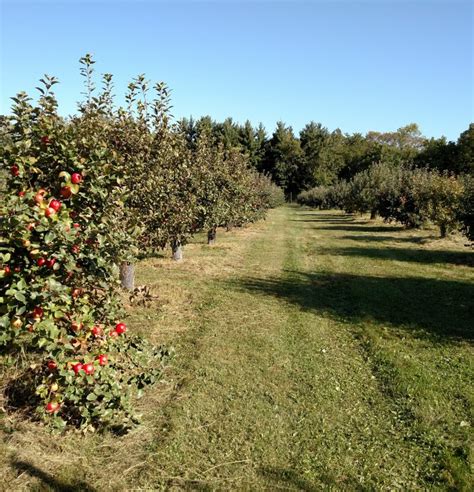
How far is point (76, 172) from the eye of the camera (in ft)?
12.9

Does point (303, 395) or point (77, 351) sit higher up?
point (77, 351)

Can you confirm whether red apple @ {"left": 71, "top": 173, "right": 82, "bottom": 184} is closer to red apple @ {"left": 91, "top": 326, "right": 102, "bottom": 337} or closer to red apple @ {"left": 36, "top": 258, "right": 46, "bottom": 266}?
red apple @ {"left": 36, "top": 258, "right": 46, "bottom": 266}

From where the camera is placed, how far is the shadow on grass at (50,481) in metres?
3.35

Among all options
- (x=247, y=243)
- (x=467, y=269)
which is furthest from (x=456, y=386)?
(x=247, y=243)

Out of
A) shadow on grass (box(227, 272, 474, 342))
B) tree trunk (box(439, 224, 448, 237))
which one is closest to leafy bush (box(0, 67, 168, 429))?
shadow on grass (box(227, 272, 474, 342))

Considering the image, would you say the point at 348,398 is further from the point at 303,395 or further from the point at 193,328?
the point at 193,328

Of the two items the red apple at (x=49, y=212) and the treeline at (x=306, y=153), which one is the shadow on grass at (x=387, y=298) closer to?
the red apple at (x=49, y=212)

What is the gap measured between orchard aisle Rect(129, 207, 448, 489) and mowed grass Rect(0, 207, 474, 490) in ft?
0.05

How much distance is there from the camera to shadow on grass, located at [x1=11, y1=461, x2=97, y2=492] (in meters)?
3.35

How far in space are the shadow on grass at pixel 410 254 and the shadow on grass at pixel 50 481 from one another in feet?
44.5

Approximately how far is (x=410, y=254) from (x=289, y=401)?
42.2 feet

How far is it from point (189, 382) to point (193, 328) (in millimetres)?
A: 2054

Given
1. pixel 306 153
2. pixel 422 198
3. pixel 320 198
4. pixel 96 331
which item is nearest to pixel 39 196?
pixel 96 331

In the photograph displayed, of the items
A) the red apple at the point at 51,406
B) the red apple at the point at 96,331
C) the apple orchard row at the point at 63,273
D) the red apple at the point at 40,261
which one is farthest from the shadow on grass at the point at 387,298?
the red apple at the point at 40,261
